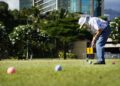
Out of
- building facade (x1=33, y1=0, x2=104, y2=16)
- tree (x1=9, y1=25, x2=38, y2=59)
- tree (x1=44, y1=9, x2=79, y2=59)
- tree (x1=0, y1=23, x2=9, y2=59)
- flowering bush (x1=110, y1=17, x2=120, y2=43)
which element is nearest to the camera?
tree (x1=44, y1=9, x2=79, y2=59)

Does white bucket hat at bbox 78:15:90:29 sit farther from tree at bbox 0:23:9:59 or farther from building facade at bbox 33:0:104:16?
building facade at bbox 33:0:104:16

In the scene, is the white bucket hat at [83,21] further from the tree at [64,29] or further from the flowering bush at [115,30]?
the flowering bush at [115,30]

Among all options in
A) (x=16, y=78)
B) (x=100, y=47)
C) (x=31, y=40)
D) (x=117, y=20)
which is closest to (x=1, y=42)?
(x=31, y=40)

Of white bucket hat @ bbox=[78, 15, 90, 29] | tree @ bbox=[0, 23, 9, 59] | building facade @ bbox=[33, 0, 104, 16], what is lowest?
tree @ bbox=[0, 23, 9, 59]

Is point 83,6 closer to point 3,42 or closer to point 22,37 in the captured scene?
point 22,37

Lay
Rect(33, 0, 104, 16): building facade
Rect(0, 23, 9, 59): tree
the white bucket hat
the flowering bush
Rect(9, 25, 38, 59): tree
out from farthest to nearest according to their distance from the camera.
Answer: Rect(33, 0, 104, 16): building facade, the flowering bush, Rect(9, 25, 38, 59): tree, Rect(0, 23, 9, 59): tree, the white bucket hat

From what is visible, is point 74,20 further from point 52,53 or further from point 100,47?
point 100,47

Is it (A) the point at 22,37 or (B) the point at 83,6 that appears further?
(B) the point at 83,6

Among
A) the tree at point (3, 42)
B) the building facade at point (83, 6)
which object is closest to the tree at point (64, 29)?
the tree at point (3, 42)

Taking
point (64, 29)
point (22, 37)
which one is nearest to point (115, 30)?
point (64, 29)

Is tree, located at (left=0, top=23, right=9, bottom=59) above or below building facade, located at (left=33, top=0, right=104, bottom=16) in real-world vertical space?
below

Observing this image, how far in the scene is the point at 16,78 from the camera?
9672 mm

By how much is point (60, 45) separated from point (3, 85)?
88375mm

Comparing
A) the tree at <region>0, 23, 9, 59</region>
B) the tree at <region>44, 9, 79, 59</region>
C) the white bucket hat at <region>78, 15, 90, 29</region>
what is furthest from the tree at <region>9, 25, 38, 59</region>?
the white bucket hat at <region>78, 15, 90, 29</region>
